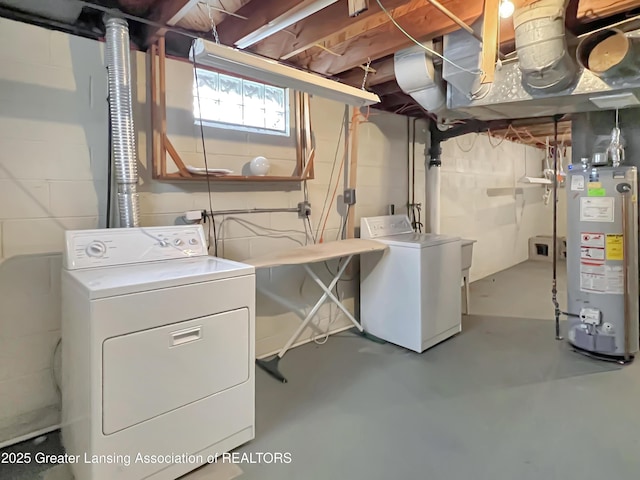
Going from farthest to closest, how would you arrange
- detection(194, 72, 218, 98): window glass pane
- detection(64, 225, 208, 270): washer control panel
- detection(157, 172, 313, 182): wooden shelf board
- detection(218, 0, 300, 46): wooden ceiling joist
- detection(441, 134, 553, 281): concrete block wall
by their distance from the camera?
detection(441, 134, 553, 281): concrete block wall
detection(194, 72, 218, 98): window glass pane
detection(157, 172, 313, 182): wooden shelf board
detection(218, 0, 300, 46): wooden ceiling joist
detection(64, 225, 208, 270): washer control panel

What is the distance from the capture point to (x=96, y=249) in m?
1.85

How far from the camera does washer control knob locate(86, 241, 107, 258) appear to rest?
6.03 ft

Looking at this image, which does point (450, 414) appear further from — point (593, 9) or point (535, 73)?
point (593, 9)

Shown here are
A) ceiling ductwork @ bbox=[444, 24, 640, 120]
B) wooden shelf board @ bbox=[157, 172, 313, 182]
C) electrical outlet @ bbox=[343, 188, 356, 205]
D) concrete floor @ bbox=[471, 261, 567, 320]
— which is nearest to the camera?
ceiling ductwork @ bbox=[444, 24, 640, 120]

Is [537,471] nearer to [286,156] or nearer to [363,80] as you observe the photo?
[286,156]

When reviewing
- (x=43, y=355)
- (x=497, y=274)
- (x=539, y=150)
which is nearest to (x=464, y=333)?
(x=497, y=274)

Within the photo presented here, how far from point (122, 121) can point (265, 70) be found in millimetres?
813

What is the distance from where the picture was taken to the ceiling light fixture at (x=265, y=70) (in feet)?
5.35

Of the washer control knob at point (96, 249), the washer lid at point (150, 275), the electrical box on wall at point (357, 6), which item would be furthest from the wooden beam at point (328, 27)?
the washer control knob at point (96, 249)

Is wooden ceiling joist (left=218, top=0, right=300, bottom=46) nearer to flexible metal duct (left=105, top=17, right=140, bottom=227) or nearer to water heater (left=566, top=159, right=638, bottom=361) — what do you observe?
flexible metal duct (left=105, top=17, right=140, bottom=227)

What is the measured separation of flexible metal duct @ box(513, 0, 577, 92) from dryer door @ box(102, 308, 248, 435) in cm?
200

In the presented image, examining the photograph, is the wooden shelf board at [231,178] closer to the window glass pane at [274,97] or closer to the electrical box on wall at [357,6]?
the window glass pane at [274,97]

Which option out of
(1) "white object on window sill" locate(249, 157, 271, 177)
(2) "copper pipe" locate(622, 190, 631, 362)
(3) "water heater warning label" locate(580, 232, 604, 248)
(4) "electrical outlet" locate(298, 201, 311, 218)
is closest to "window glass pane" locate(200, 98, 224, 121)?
(1) "white object on window sill" locate(249, 157, 271, 177)

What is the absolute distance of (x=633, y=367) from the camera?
2.63 meters
